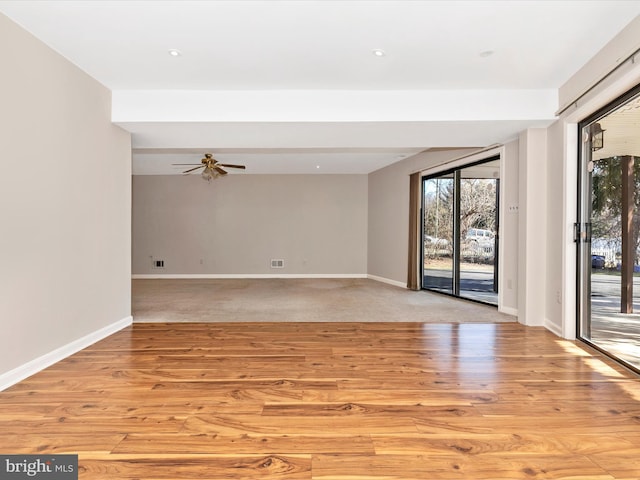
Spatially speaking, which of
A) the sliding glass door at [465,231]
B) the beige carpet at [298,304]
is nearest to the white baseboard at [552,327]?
the beige carpet at [298,304]

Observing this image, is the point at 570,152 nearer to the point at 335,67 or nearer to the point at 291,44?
the point at 335,67

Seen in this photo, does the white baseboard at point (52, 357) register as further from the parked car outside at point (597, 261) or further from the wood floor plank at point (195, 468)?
the parked car outside at point (597, 261)

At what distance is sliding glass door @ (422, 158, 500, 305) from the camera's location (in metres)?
5.35

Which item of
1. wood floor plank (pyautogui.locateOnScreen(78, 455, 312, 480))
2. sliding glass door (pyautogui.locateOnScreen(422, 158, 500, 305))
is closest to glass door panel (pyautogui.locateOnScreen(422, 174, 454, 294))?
sliding glass door (pyautogui.locateOnScreen(422, 158, 500, 305))

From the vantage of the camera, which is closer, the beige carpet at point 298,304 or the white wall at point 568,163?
the white wall at point 568,163

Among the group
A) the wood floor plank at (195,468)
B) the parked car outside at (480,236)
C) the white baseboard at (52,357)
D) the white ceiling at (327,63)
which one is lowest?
the wood floor plank at (195,468)

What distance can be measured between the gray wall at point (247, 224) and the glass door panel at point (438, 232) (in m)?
2.15

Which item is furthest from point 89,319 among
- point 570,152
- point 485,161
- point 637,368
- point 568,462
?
point 485,161

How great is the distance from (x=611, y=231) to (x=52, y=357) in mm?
4844

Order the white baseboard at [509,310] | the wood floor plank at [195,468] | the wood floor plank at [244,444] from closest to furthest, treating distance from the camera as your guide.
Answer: the wood floor plank at [195,468], the wood floor plank at [244,444], the white baseboard at [509,310]

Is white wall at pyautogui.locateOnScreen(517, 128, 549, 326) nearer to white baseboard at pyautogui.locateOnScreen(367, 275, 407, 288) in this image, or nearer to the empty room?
the empty room

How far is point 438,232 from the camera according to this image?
6191mm

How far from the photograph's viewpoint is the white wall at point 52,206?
7.78 ft

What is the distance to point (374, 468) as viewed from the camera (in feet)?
4.96
